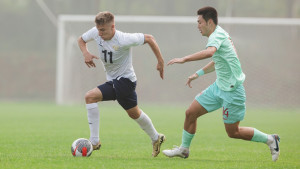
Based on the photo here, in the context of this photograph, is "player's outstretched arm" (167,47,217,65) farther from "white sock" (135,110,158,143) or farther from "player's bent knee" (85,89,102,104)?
"white sock" (135,110,158,143)

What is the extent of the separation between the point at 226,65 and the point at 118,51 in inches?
57.6

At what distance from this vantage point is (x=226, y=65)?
24.9ft

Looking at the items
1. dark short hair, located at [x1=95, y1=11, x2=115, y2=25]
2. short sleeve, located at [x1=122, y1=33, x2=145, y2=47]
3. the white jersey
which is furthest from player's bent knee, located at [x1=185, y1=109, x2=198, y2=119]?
dark short hair, located at [x1=95, y1=11, x2=115, y2=25]

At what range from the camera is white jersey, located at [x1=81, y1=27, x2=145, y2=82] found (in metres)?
7.83

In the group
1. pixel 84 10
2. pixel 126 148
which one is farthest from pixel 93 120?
pixel 84 10

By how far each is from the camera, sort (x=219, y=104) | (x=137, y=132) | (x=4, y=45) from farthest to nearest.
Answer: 1. (x=4, y=45)
2. (x=137, y=132)
3. (x=219, y=104)

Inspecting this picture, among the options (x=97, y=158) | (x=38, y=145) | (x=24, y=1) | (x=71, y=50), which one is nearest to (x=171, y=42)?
(x=71, y=50)

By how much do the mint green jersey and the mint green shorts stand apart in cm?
8

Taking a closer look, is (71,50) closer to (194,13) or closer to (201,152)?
(194,13)

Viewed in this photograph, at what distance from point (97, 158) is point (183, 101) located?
→ 664 inches

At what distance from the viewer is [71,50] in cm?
2380

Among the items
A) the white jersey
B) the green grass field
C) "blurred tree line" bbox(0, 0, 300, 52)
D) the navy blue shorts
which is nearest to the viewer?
the green grass field

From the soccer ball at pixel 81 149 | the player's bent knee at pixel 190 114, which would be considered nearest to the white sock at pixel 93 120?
the soccer ball at pixel 81 149

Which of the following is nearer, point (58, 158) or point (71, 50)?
point (58, 158)
